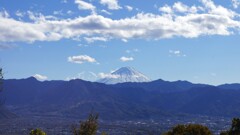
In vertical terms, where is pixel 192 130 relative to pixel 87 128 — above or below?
below

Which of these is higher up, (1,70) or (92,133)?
(1,70)

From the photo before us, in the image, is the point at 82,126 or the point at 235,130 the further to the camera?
the point at 235,130

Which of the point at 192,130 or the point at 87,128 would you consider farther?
the point at 192,130

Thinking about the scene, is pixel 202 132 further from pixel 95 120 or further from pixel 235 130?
pixel 95 120

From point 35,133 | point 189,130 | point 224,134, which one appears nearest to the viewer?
point 35,133

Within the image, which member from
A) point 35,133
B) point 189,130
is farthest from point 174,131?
point 35,133

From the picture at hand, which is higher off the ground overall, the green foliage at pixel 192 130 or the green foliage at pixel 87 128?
the green foliage at pixel 87 128

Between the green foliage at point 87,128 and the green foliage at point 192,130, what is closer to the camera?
the green foliage at point 87,128

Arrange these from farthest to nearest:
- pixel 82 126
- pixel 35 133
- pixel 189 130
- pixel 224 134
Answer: pixel 224 134 → pixel 189 130 → pixel 35 133 → pixel 82 126

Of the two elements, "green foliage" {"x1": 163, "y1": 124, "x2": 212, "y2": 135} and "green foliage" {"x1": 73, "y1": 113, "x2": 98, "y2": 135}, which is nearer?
"green foliage" {"x1": 73, "y1": 113, "x2": 98, "y2": 135}

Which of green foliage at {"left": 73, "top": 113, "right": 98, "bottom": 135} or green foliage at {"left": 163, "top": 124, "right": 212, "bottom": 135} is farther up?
green foliage at {"left": 73, "top": 113, "right": 98, "bottom": 135}

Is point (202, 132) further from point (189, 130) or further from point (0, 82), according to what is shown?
point (0, 82)
